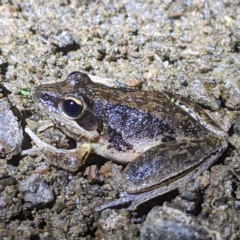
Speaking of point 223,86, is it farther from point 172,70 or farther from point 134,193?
point 134,193

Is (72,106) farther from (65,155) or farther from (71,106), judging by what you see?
(65,155)

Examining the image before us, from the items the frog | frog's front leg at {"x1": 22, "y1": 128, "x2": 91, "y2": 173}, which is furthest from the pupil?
frog's front leg at {"x1": 22, "y1": 128, "x2": 91, "y2": 173}

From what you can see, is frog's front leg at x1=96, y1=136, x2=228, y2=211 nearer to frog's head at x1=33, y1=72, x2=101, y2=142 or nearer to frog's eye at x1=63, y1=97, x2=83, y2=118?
frog's head at x1=33, y1=72, x2=101, y2=142

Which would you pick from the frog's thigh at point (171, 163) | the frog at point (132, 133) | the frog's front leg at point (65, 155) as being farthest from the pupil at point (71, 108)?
the frog's thigh at point (171, 163)

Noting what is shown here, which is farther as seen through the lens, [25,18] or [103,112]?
[25,18]

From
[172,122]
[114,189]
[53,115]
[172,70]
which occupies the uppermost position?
[172,70]

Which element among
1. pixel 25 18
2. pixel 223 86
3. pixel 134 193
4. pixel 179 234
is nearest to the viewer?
pixel 179 234

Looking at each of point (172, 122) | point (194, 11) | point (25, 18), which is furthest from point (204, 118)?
point (25, 18)

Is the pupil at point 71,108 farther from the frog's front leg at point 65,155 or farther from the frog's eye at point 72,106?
the frog's front leg at point 65,155
